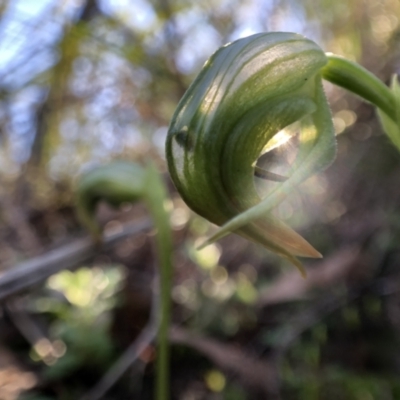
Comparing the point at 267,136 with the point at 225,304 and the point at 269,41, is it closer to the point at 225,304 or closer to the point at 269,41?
the point at 269,41

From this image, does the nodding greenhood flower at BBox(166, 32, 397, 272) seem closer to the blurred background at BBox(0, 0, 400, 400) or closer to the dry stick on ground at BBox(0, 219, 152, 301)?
the blurred background at BBox(0, 0, 400, 400)

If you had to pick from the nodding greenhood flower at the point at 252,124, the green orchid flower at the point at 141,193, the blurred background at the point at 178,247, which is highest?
the nodding greenhood flower at the point at 252,124

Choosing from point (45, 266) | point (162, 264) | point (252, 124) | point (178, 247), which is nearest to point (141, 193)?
point (162, 264)

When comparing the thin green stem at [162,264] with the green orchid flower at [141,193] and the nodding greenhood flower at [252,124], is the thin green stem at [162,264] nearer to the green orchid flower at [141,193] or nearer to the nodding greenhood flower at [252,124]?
the green orchid flower at [141,193]

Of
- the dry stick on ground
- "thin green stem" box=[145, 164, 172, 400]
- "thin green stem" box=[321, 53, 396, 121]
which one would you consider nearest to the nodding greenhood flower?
"thin green stem" box=[321, 53, 396, 121]

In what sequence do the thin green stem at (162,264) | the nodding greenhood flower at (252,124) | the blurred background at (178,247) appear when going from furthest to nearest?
the blurred background at (178,247) → the thin green stem at (162,264) → the nodding greenhood flower at (252,124)

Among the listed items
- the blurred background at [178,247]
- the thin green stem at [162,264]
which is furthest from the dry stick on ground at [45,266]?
the thin green stem at [162,264]

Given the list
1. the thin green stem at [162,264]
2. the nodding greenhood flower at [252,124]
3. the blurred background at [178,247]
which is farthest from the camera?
the blurred background at [178,247]
